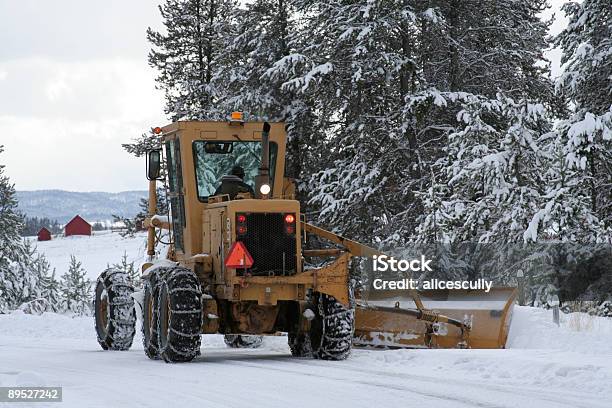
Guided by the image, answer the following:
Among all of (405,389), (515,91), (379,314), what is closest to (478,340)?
(379,314)

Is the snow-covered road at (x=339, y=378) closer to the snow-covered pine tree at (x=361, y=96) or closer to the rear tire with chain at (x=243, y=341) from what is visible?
the rear tire with chain at (x=243, y=341)

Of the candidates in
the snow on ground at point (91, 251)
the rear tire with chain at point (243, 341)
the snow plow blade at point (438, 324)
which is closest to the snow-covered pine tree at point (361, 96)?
the rear tire with chain at point (243, 341)

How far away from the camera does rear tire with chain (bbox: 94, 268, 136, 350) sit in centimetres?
1585

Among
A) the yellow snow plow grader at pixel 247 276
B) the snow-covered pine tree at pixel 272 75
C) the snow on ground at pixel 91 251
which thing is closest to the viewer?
the yellow snow plow grader at pixel 247 276

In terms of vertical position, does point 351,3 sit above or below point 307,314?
above

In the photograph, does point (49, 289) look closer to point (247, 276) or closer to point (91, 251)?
point (247, 276)

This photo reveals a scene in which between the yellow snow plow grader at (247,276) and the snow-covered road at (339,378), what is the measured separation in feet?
1.44

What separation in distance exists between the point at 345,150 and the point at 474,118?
14.5 feet

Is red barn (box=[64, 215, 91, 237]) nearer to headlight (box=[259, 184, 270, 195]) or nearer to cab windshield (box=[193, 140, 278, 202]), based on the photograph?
cab windshield (box=[193, 140, 278, 202])

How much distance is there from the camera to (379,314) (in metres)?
14.5

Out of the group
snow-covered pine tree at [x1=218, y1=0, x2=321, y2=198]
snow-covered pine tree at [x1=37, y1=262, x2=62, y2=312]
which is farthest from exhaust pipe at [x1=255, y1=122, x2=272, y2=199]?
snow-covered pine tree at [x1=37, y1=262, x2=62, y2=312]

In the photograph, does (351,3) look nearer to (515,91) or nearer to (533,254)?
(515,91)

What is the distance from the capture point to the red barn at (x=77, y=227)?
12725cm

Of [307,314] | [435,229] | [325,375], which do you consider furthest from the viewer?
[435,229]
